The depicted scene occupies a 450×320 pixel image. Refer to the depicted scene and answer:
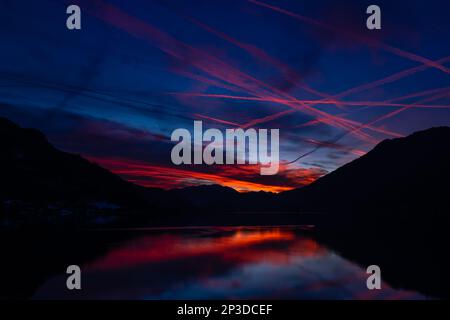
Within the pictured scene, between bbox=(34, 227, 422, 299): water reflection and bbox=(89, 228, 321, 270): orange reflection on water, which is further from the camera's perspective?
bbox=(89, 228, 321, 270): orange reflection on water

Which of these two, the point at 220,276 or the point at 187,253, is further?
the point at 187,253

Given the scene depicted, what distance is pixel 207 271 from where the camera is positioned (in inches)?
1029

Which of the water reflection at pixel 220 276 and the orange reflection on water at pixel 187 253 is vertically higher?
the water reflection at pixel 220 276

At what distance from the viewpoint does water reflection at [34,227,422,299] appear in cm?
1978

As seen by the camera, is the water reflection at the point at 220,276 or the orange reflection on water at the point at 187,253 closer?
the water reflection at the point at 220,276

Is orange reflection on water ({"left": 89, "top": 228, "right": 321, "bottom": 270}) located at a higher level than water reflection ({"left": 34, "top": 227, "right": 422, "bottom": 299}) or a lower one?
lower

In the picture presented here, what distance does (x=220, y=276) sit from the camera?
79.7 feet

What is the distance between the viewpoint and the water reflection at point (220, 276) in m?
19.8

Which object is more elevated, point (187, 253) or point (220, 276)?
point (220, 276)
